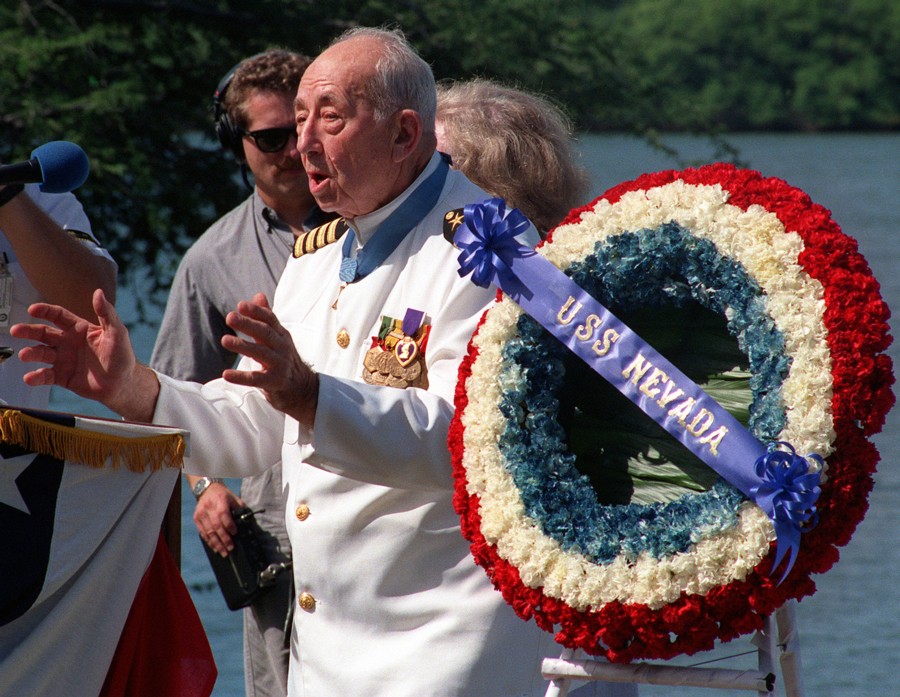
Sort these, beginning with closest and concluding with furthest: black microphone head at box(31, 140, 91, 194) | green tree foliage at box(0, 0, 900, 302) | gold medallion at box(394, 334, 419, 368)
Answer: black microphone head at box(31, 140, 91, 194) < gold medallion at box(394, 334, 419, 368) < green tree foliage at box(0, 0, 900, 302)

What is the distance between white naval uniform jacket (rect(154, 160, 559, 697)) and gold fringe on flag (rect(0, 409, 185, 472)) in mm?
63

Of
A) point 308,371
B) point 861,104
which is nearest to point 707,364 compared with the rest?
point 308,371

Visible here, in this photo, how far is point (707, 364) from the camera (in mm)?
2184

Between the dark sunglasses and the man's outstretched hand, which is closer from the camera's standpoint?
the man's outstretched hand

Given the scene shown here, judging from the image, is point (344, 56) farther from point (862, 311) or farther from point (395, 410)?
point (862, 311)

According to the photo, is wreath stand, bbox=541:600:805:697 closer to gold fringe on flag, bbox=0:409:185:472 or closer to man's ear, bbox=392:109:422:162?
gold fringe on flag, bbox=0:409:185:472

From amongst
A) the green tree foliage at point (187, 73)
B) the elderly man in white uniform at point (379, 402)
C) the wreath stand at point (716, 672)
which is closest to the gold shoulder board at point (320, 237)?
the elderly man in white uniform at point (379, 402)

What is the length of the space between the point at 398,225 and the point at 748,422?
836 millimetres

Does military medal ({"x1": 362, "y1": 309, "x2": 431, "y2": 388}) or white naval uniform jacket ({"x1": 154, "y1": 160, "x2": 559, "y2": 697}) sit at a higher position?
military medal ({"x1": 362, "y1": 309, "x2": 431, "y2": 388})

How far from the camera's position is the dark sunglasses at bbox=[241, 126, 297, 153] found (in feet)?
11.6

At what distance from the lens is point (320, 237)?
2893 mm

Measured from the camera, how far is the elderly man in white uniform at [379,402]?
2.37m

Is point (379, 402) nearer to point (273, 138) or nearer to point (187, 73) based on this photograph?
point (273, 138)

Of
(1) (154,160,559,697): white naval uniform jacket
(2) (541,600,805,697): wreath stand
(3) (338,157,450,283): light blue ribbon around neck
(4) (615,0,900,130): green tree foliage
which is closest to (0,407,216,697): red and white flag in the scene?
(1) (154,160,559,697): white naval uniform jacket
